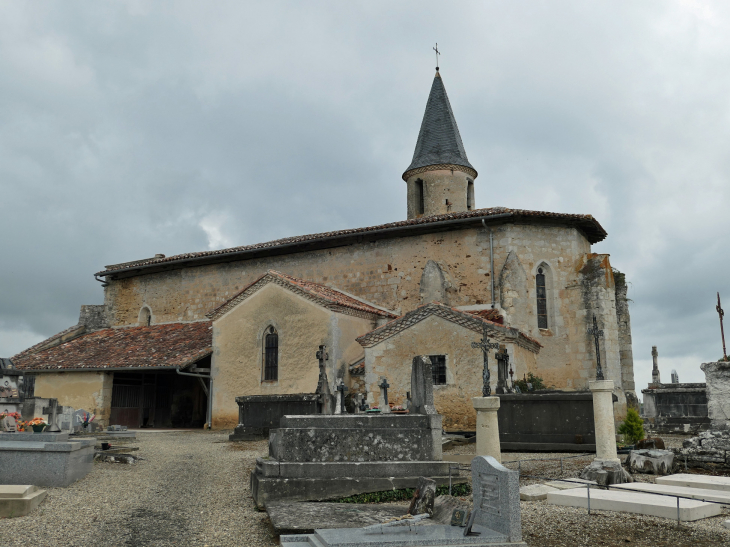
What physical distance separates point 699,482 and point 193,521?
6.51 meters

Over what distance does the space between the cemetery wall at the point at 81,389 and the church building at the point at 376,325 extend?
0.16 ft

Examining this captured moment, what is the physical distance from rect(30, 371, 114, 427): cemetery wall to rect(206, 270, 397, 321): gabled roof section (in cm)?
544

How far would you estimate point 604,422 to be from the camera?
953 cm

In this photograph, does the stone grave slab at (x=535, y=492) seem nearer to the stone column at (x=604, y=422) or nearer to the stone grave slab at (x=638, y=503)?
the stone grave slab at (x=638, y=503)

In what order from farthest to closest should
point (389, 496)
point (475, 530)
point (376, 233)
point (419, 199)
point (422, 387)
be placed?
1. point (419, 199)
2. point (376, 233)
3. point (422, 387)
4. point (389, 496)
5. point (475, 530)

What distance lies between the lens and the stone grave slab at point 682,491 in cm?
714

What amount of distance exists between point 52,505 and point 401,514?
14.4ft

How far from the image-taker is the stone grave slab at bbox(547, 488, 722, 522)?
21.0 feet

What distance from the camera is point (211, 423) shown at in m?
21.0

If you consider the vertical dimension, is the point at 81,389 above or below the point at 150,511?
above

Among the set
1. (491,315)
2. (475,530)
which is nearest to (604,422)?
(475,530)

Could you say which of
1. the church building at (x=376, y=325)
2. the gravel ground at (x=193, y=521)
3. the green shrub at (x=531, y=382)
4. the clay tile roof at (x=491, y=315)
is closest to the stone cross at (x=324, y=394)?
the gravel ground at (x=193, y=521)

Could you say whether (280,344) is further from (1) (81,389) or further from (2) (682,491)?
(2) (682,491)

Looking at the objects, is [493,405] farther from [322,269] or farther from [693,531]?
[322,269]
